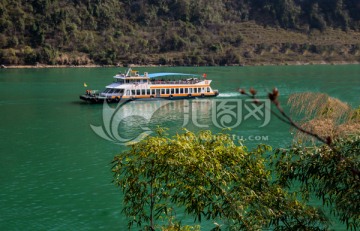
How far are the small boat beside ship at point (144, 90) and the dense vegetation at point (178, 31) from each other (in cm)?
6909

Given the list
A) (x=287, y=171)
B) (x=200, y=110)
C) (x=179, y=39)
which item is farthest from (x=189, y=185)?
(x=179, y=39)

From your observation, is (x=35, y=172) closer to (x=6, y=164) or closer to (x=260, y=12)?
(x=6, y=164)

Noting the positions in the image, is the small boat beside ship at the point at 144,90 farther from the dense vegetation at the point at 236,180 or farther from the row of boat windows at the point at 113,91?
the dense vegetation at the point at 236,180

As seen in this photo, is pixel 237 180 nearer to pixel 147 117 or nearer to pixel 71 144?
pixel 71 144

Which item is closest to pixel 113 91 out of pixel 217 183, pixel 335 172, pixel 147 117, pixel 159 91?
pixel 159 91

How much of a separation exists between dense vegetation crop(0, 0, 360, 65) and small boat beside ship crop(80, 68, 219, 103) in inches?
2720

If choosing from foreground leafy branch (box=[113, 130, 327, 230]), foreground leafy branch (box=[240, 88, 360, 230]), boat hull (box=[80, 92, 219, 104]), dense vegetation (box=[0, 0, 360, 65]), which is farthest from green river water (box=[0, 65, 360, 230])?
dense vegetation (box=[0, 0, 360, 65])

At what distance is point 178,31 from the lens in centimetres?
14488

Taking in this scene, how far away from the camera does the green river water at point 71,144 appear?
2208cm

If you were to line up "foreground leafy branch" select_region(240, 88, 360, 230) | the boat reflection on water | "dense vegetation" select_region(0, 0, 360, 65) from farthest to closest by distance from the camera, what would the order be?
1. "dense vegetation" select_region(0, 0, 360, 65)
2. the boat reflection on water
3. "foreground leafy branch" select_region(240, 88, 360, 230)

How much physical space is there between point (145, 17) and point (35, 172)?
12613cm

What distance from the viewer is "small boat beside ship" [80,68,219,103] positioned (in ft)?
185

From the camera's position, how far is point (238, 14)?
157 meters

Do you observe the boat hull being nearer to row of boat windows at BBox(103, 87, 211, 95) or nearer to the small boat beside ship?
the small boat beside ship
